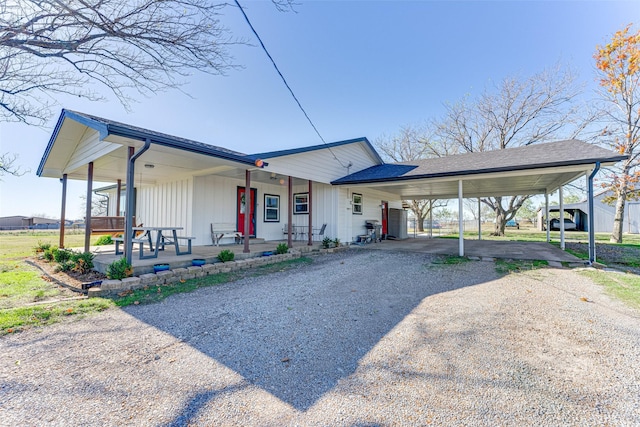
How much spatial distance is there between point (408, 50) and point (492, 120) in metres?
11.9

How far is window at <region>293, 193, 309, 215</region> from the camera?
38.8ft

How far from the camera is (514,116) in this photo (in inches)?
781

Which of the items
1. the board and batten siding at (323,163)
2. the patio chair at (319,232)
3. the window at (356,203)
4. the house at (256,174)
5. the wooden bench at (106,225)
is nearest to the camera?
the house at (256,174)

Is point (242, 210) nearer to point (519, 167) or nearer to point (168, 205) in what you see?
point (168, 205)

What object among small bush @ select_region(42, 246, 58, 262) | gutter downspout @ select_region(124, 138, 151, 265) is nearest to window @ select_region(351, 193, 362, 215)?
gutter downspout @ select_region(124, 138, 151, 265)

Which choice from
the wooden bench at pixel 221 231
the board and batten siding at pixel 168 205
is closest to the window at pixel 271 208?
the wooden bench at pixel 221 231

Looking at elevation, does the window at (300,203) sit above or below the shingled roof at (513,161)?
below

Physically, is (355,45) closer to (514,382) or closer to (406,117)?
(514,382)

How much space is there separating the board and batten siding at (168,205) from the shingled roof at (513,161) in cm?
540

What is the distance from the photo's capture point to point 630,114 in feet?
47.9

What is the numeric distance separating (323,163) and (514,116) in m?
17.3

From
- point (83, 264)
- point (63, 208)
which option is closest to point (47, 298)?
point (83, 264)

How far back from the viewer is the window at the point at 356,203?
1210 cm

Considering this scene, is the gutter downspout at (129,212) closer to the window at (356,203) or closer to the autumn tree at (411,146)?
the window at (356,203)
